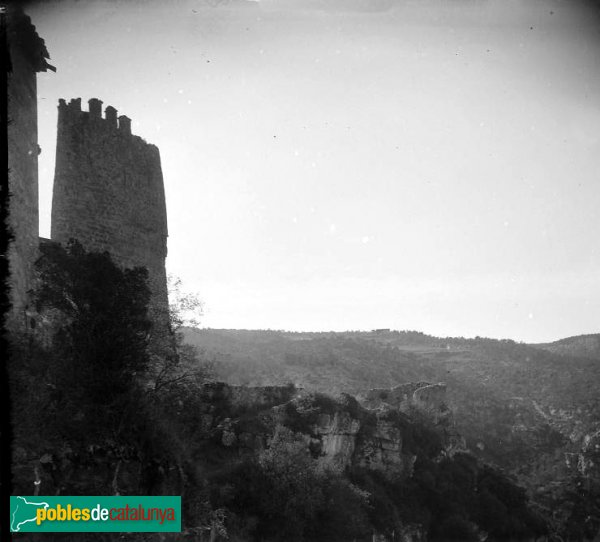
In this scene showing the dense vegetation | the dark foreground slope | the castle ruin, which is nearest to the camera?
the dense vegetation

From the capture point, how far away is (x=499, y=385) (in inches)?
3408

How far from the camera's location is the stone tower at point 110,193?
2095 centimetres

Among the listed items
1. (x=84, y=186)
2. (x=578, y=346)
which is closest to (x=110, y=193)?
(x=84, y=186)

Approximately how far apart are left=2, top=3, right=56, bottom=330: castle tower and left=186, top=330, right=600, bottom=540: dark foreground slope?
4125cm

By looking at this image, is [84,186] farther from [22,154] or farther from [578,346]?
[578,346]

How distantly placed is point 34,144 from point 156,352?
25.7 feet

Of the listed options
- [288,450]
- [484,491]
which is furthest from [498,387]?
[288,450]

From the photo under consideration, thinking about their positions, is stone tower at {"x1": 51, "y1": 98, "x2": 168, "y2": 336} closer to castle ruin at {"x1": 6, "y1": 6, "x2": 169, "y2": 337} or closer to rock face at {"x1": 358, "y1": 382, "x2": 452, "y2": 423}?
castle ruin at {"x1": 6, "y1": 6, "x2": 169, "y2": 337}

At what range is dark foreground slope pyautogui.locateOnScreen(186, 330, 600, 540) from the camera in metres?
60.0

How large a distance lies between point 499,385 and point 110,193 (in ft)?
254

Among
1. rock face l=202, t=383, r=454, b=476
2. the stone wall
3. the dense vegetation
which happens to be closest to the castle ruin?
the stone wall

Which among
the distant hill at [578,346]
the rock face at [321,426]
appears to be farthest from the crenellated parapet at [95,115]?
the distant hill at [578,346]

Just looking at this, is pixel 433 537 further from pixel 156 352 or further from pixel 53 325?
pixel 53 325

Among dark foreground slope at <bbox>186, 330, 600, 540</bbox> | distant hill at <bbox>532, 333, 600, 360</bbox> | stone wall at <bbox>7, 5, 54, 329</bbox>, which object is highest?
stone wall at <bbox>7, 5, 54, 329</bbox>
